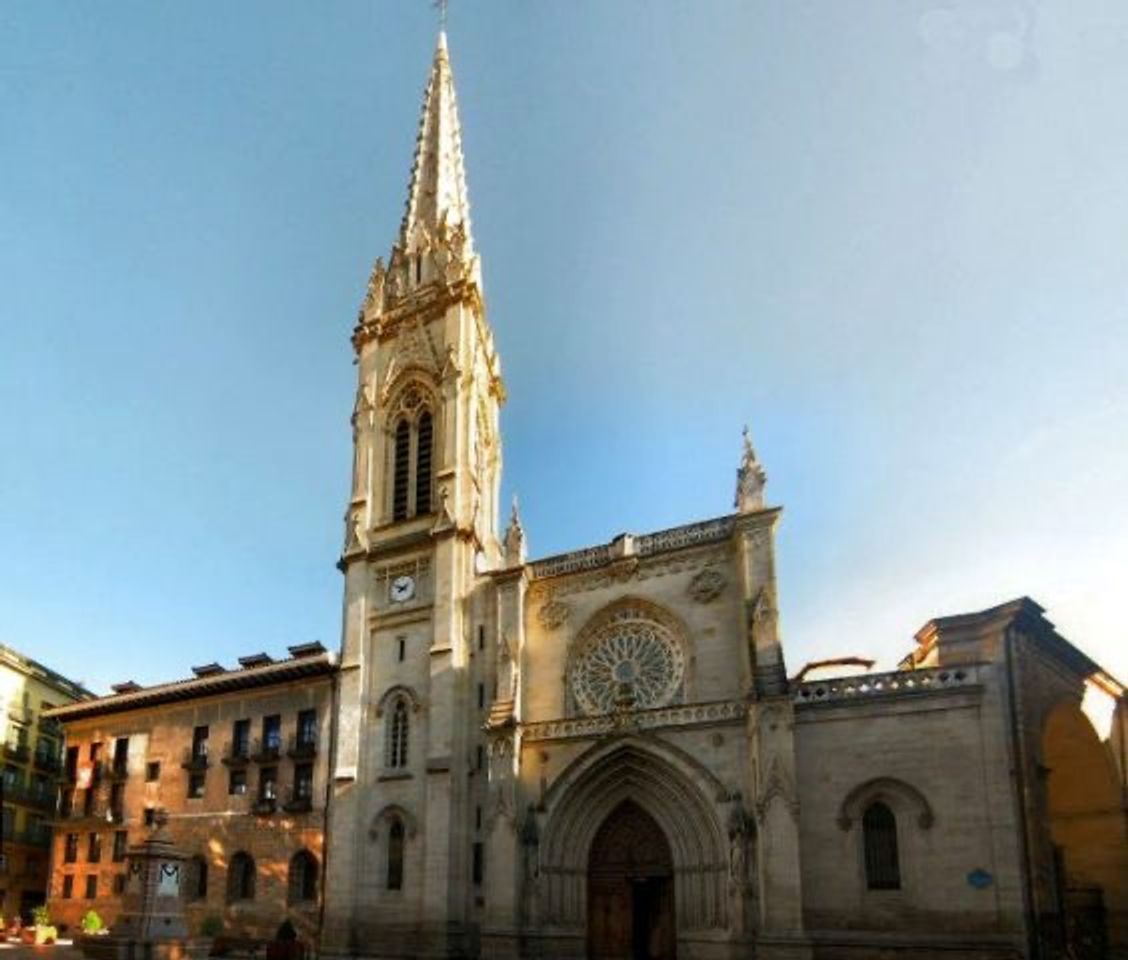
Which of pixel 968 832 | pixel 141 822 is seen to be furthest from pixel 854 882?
pixel 141 822

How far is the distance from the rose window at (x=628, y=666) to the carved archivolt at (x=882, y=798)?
256 inches

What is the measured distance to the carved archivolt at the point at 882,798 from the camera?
88.6ft

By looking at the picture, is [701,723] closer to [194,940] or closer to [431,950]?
[431,950]

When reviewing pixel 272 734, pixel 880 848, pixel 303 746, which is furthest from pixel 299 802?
pixel 880 848

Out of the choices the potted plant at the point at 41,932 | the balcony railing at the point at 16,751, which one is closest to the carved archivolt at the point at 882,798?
the potted plant at the point at 41,932

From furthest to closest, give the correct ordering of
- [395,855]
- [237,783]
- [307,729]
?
1. [237,783]
2. [307,729]
3. [395,855]

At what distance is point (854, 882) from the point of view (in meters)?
27.0

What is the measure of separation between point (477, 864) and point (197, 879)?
13.3 m

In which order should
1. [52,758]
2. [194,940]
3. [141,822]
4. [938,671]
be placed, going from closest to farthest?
[938,671]
[194,940]
[141,822]
[52,758]

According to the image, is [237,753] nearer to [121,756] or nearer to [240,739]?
[240,739]

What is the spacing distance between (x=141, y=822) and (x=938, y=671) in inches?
1301

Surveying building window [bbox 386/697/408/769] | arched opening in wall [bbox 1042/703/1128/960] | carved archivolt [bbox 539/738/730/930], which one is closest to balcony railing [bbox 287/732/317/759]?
building window [bbox 386/697/408/769]

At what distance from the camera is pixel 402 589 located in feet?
125

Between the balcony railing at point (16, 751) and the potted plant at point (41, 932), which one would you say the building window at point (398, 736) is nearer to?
the potted plant at point (41, 932)
